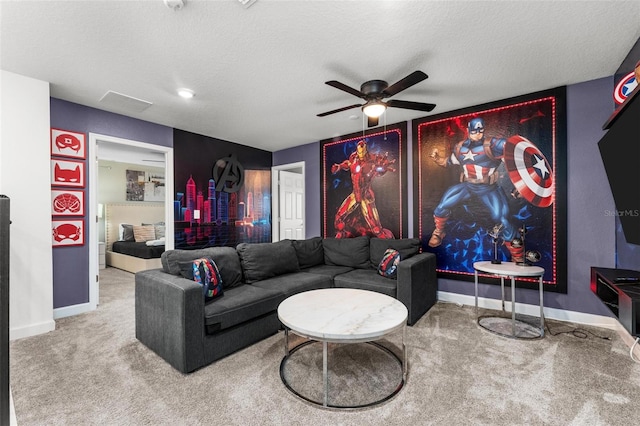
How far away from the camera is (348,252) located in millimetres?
3943

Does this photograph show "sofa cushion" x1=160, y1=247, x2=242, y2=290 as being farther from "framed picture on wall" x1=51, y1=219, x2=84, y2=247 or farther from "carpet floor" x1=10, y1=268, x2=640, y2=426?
"framed picture on wall" x1=51, y1=219, x2=84, y2=247

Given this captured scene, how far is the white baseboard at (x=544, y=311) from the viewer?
278cm

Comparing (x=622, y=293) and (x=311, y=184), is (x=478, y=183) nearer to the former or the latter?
(x=622, y=293)

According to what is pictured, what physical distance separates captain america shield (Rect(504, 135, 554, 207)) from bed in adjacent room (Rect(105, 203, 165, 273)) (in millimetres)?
5829

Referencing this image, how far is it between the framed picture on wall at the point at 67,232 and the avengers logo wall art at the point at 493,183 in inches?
167

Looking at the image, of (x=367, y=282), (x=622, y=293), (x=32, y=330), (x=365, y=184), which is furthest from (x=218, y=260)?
(x=622, y=293)

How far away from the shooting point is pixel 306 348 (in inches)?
95.5

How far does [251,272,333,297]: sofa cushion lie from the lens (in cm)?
281

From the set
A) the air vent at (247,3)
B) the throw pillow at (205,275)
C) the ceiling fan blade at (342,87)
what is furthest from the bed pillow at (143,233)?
A: the air vent at (247,3)

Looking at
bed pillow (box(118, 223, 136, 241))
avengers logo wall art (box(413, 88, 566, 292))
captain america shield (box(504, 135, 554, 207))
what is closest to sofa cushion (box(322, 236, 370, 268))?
avengers logo wall art (box(413, 88, 566, 292))

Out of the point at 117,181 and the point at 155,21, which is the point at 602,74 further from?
the point at 117,181

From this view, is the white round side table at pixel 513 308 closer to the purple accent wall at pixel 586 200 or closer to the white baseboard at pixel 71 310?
the purple accent wall at pixel 586 200

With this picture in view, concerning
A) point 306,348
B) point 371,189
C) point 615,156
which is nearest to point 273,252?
point 306,348

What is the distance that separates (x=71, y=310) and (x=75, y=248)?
711 millimetres
